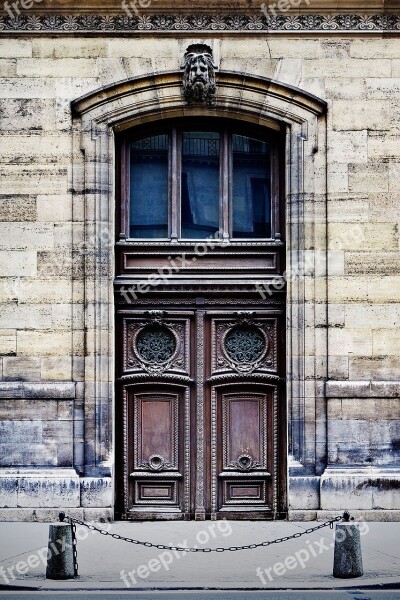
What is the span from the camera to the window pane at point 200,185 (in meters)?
16.4

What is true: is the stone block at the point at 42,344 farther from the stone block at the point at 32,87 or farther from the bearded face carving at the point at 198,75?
the bearded face carving at the point at 198,75

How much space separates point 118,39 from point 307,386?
17.0ft

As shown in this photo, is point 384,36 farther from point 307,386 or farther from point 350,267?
point 307,386

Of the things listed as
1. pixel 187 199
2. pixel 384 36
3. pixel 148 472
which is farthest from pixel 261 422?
pixel 384 36

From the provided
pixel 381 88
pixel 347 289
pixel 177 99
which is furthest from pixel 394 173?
pixel 177 99

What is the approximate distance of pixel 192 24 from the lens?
16.1 m

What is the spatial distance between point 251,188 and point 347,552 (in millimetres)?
5964

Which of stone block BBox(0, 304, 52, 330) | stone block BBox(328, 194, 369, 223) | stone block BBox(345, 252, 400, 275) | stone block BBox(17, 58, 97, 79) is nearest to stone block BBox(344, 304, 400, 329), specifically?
stone block BBox(345, 252, 400, 275)

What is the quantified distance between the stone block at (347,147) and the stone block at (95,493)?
5.13m

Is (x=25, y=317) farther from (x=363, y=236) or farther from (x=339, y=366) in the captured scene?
(x=363, y=236)

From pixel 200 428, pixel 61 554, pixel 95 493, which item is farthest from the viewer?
pixel 200 428

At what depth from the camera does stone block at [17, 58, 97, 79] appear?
1608cm

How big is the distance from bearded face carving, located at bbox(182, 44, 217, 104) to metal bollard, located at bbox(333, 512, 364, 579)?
6336 millimetres

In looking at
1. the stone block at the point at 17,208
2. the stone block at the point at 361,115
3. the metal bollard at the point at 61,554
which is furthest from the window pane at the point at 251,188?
the metal bollard at the point at 61,554
